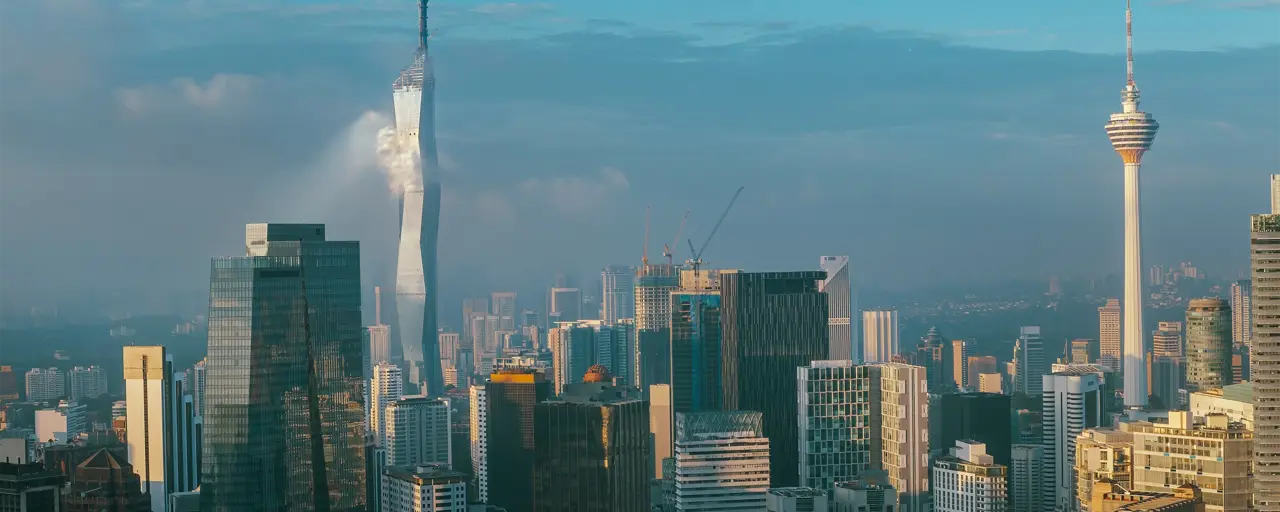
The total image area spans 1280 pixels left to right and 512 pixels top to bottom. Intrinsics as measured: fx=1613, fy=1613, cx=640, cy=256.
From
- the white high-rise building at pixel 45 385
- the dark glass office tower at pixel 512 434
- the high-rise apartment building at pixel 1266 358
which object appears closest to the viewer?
the white high-rise building at pixel 45 385

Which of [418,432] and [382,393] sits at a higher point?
[382,393]

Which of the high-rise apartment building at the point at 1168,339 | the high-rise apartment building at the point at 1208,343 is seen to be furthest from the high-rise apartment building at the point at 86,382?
the high-rise apartment building at the point at 1168,339

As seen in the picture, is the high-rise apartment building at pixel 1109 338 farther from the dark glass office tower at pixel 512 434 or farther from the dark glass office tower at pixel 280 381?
the dark glass office tower at pixel 280 381

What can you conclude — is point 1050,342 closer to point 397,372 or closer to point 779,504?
point 779,504

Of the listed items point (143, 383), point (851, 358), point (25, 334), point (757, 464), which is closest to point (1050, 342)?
point (851, 358)

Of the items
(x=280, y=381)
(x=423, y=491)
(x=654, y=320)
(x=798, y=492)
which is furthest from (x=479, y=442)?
(x=654, y=320)

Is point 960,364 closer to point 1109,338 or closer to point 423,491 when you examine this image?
point 1109,338

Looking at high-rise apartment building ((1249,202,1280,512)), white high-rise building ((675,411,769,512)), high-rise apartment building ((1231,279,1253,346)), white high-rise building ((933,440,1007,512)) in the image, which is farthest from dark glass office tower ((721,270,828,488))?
high-rise apartment building ((1249,202,1280,512))
